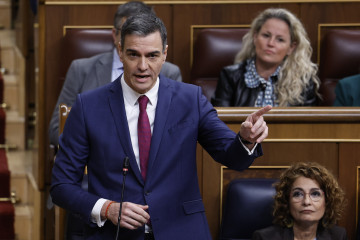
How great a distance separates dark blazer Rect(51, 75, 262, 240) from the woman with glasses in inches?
11.6

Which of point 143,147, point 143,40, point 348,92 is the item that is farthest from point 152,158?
point 348,92

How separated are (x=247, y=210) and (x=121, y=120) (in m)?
0.38

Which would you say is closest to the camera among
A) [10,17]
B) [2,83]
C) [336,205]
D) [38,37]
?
[336,205]

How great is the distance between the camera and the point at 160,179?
772mm

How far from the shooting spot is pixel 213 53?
60.1 inches

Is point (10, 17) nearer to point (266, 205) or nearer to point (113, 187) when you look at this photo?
point (266, 205)

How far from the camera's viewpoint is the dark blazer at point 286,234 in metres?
1.05

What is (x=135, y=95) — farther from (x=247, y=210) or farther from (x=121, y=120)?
(x=247, y=210)

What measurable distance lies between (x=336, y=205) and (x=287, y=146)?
130 mm

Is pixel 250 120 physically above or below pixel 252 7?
below

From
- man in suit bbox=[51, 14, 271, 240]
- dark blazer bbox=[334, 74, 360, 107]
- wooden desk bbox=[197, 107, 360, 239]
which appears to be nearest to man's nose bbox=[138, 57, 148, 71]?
man in suit bbox=[51, 14, 271, 240]

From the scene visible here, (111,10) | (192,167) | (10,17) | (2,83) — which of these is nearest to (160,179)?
(192,167)

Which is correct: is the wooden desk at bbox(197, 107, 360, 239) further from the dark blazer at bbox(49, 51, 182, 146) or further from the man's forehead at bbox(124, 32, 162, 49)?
the man's forehead at bbox(124, 32, 162, 49)

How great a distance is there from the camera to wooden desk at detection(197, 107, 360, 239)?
3.72 feet
